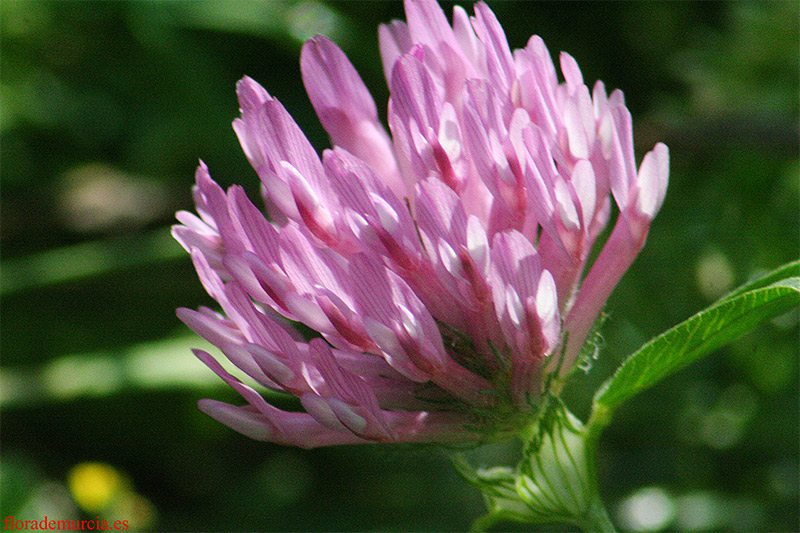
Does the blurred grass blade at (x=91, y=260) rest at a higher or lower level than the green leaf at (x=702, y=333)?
higher

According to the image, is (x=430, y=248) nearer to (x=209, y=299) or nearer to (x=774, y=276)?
(x=774, y=276)

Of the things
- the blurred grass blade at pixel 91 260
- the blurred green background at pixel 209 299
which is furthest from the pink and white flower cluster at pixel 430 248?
the blurred grass blade at pixel 91 260

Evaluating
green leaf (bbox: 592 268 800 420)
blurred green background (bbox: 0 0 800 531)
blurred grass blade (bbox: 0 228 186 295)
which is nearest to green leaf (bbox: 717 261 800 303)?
green leaf (bbox: 592 268 800 420)

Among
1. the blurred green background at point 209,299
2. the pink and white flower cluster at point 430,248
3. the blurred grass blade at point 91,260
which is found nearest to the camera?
the pink and white flower cluster at point 430,248

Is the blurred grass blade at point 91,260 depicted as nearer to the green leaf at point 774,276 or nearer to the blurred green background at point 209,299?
the blurred green background at point 209,299

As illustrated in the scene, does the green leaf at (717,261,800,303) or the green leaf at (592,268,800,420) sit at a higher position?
the green leaf at (717,261,800,303)

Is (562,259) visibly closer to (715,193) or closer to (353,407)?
(353,407)

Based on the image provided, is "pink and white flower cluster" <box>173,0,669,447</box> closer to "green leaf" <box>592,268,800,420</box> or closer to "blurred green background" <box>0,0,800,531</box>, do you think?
"green leaf" <box>592,268,800,420</box>
